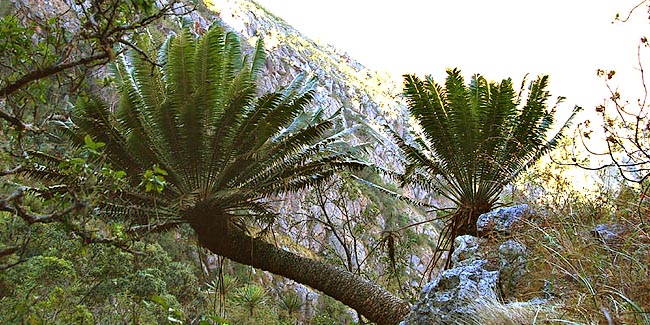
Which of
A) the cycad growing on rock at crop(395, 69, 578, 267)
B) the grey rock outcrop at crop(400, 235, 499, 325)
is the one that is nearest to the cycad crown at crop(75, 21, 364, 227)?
the cycad growing on rock at crop(395, 69, 578, 267)

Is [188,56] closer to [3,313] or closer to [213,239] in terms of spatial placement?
[213,239]

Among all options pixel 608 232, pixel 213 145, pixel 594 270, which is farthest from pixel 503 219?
pixel 213 145

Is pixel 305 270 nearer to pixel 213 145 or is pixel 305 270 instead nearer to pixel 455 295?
pixel 213 145

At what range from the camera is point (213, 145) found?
6434mm

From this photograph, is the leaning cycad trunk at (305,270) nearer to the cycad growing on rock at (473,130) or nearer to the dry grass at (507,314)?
the cycad growing on rock at (473,130)

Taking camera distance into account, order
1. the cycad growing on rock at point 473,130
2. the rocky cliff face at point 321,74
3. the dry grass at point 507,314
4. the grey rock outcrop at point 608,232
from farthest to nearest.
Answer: the rocky cliff face at point 321,74 → the cycad growing on rock at point 473,130 → the grey rock outcrop at point 608,232 → the dry grass at point 507,314

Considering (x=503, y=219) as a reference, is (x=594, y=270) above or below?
below

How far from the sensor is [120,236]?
122 inches

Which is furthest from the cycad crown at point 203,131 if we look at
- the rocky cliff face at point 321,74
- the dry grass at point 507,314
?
the rocky cliff face at point 321,74

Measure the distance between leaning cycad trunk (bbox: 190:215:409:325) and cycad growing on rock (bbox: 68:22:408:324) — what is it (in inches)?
0.5

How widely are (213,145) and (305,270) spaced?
1939 millimetres

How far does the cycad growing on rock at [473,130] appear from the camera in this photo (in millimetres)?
6750

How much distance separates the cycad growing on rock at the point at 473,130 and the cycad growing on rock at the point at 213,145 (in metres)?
1.32

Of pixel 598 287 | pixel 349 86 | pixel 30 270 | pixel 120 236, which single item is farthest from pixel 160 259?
pixel 349 86
